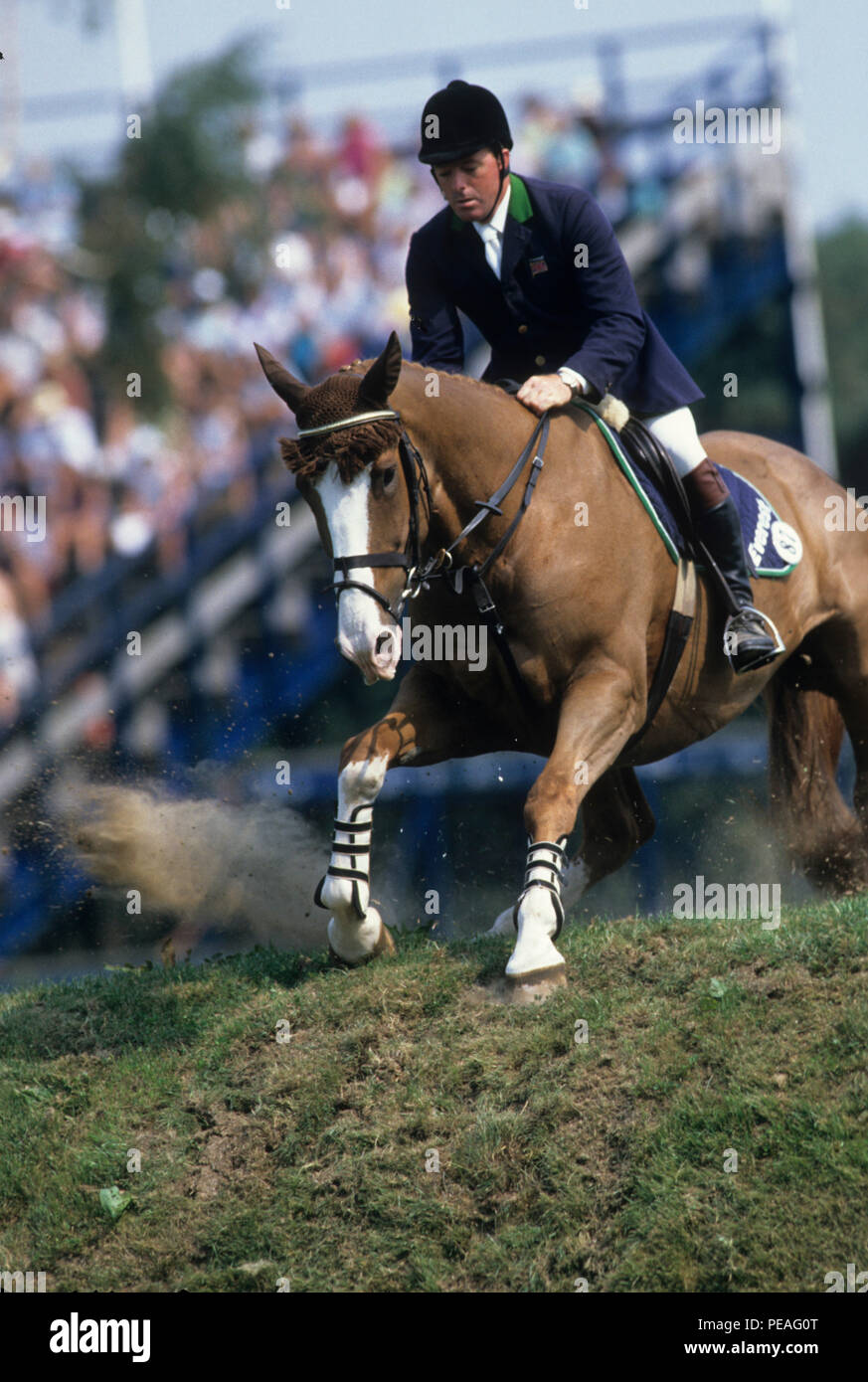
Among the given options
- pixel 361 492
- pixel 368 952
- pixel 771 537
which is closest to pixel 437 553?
pixel 361 492

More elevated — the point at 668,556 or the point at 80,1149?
the point at 668,556

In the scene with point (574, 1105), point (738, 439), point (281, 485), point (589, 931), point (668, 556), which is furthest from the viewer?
point (281, 485)

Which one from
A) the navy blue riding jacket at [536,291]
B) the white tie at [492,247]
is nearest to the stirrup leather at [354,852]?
the navy blue riding jacket at [536,291]

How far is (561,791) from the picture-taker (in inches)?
225

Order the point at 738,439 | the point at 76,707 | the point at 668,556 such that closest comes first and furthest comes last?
the point at 668,556, the point at 738,439, the point at 76,707

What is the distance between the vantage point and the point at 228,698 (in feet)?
35.9

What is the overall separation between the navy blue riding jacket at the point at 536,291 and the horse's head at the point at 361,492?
1.02 meters

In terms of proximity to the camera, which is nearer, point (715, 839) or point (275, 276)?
point (715, 839)

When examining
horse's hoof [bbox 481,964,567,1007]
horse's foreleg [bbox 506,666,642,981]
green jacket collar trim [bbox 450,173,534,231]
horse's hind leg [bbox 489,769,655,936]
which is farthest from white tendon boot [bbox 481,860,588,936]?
green jacket collar trim [bbox 450,173,534,231]

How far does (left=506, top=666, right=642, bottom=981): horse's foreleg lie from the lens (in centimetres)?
546

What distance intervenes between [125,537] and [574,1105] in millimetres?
8206
